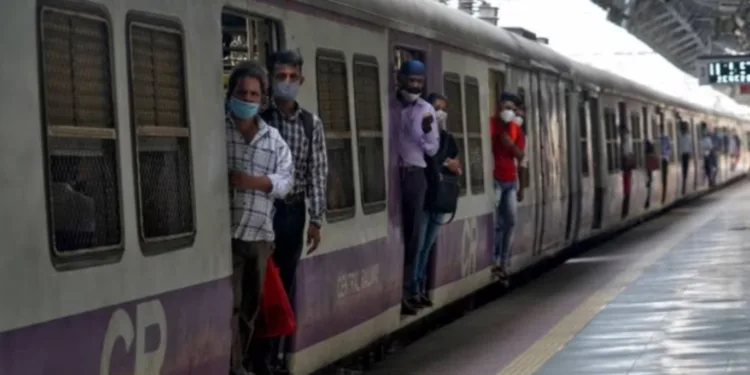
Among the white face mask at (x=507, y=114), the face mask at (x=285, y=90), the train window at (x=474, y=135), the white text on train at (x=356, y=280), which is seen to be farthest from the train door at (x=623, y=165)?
the face mask at (x=285, y=90)

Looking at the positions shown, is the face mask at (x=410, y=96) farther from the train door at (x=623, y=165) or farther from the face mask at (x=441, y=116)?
the train door at (x=623, y=165)

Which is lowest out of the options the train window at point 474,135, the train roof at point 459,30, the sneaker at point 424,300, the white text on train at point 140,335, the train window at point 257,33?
the sneaker at point 424,300

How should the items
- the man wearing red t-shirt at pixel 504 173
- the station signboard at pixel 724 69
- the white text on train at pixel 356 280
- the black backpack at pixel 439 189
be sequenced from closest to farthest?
1. the white text on train at pixel 356 280
2. the black backpack at pixel 439 189
3. the man wearing red t-shirt at pixel 504 173
4. the station signboard at pixel 724 69

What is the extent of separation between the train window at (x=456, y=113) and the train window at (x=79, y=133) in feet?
23.9

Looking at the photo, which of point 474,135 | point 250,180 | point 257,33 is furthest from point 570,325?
point 250,180

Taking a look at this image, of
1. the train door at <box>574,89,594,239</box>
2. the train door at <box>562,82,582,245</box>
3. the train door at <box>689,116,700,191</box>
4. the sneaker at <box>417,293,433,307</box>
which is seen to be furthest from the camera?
the train door at <box>689,116,700,191</box>

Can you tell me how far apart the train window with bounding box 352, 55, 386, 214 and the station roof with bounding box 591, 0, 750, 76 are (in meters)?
20.8

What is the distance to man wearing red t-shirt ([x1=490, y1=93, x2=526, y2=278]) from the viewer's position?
15883mm

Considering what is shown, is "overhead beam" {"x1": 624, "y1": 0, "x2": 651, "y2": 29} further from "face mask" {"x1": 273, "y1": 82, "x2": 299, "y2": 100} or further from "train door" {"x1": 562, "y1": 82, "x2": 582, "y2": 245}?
"face mask" {"x1": 273, "y1": 82, "x2": 299, "y2": 100}

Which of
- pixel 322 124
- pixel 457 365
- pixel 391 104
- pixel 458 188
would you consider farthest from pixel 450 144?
pixel 322 124

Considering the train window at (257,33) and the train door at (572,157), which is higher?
the train window at (257,33)

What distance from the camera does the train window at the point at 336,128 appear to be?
9938mm

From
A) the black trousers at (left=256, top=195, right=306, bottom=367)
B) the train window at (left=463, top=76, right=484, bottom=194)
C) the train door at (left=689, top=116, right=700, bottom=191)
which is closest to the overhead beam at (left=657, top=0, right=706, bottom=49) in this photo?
the train door at (left=689, top=116, right=700, bottom=191)

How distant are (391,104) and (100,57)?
5357 millimetres
